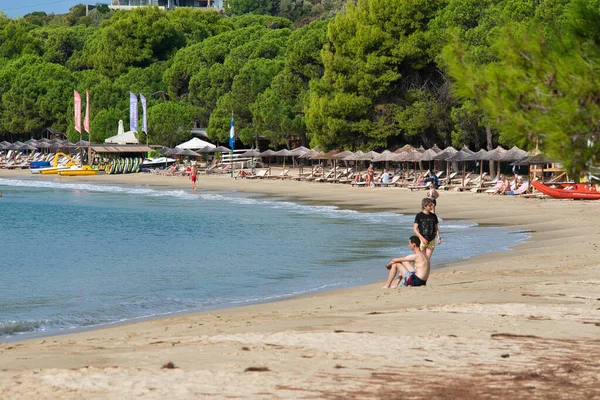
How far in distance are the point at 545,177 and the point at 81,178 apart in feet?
124

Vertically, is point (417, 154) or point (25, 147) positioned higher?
point (25, 147)

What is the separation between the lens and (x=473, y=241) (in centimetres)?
2758

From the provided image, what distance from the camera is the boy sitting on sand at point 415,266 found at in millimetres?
15430

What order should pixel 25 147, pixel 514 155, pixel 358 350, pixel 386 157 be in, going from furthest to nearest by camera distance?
1. pixel 25 147
2. pixel 386 157
3. pixel 514 155
4. pixel 358 350

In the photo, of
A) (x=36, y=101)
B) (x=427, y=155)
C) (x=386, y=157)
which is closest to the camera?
(x=427, y=155)

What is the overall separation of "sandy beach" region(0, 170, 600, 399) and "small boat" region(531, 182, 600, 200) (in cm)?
2127

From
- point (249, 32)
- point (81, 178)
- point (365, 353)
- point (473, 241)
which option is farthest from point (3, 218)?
point (249, 32)

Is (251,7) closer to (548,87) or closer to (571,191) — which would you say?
(571,191)

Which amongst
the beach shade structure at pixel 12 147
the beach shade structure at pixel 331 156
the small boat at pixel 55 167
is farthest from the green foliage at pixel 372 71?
the beach shade structure at pixel 12 147

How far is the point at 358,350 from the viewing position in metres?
9.65

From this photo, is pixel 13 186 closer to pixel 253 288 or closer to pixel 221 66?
pixel 221 66

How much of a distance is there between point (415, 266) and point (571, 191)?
81.5 feet

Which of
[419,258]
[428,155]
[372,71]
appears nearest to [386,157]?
[428,155]

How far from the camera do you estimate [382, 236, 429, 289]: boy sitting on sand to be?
15.4 metres
